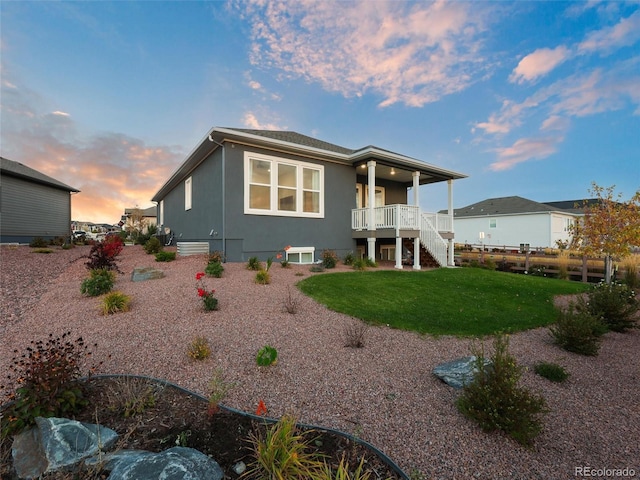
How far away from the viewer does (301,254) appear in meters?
10.5

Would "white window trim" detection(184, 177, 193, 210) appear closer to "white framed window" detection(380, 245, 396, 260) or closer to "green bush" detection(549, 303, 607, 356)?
"white framed window" detection(380, 245, 396, 260)

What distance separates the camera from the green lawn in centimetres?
510

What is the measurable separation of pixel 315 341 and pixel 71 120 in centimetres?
1345

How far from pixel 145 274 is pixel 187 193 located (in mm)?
7659

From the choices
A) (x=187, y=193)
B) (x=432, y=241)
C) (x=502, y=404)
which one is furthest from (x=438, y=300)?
(x=187, y=193)

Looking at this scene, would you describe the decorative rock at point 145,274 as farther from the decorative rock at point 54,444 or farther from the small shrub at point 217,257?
the decorative rock at point 54,444

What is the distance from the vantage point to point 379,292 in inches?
269

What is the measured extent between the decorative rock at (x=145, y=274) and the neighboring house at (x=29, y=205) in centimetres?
1483

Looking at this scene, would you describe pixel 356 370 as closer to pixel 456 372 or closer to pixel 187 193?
pixel 456 372

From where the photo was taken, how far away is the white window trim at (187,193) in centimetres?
1297

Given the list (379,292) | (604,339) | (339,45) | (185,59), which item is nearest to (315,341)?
(379,292)

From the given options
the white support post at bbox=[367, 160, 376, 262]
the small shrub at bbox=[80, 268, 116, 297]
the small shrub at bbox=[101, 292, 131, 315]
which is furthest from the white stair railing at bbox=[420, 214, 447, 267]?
the small shrub at bbox=[80, 268, 116, 297]

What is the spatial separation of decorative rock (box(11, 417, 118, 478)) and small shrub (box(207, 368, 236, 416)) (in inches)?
26.8

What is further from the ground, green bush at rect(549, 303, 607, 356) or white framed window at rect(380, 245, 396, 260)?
white framed window at rect(380, 245, 396, 260)
